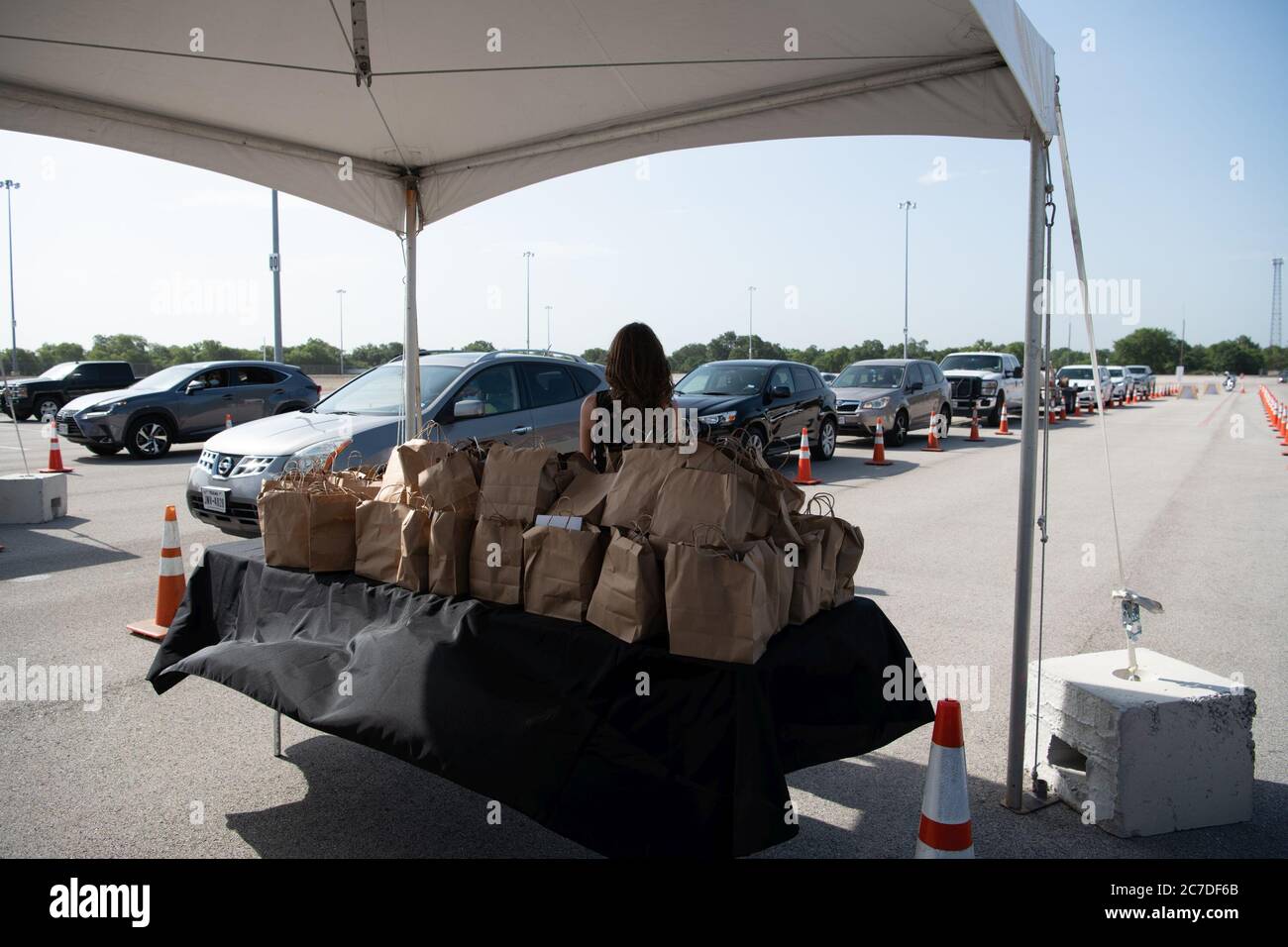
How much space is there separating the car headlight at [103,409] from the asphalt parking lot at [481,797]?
14.1 feet

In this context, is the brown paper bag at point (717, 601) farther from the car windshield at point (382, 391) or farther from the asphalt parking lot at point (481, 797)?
the car windshield at point (382, 391)

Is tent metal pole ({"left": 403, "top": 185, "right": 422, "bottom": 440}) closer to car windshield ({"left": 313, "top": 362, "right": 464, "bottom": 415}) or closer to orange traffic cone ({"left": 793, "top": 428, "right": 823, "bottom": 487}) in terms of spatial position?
car windshield ({"left": 313, "top": 362, "right": 464, "bottom": 415})

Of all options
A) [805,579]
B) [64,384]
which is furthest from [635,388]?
[64,384]

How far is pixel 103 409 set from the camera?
1534 cm

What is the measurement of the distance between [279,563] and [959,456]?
49.1 feet

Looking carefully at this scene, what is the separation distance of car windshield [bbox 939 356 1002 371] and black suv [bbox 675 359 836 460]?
37.2 ft

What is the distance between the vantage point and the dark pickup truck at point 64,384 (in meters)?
24.4

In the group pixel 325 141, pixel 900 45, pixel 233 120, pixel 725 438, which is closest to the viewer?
pixel 725 438

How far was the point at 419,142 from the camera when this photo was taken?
5.75 meters

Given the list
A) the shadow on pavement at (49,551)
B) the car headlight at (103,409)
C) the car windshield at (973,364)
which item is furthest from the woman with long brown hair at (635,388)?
the car windshield at (973,364)

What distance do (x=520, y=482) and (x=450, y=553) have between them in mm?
365
